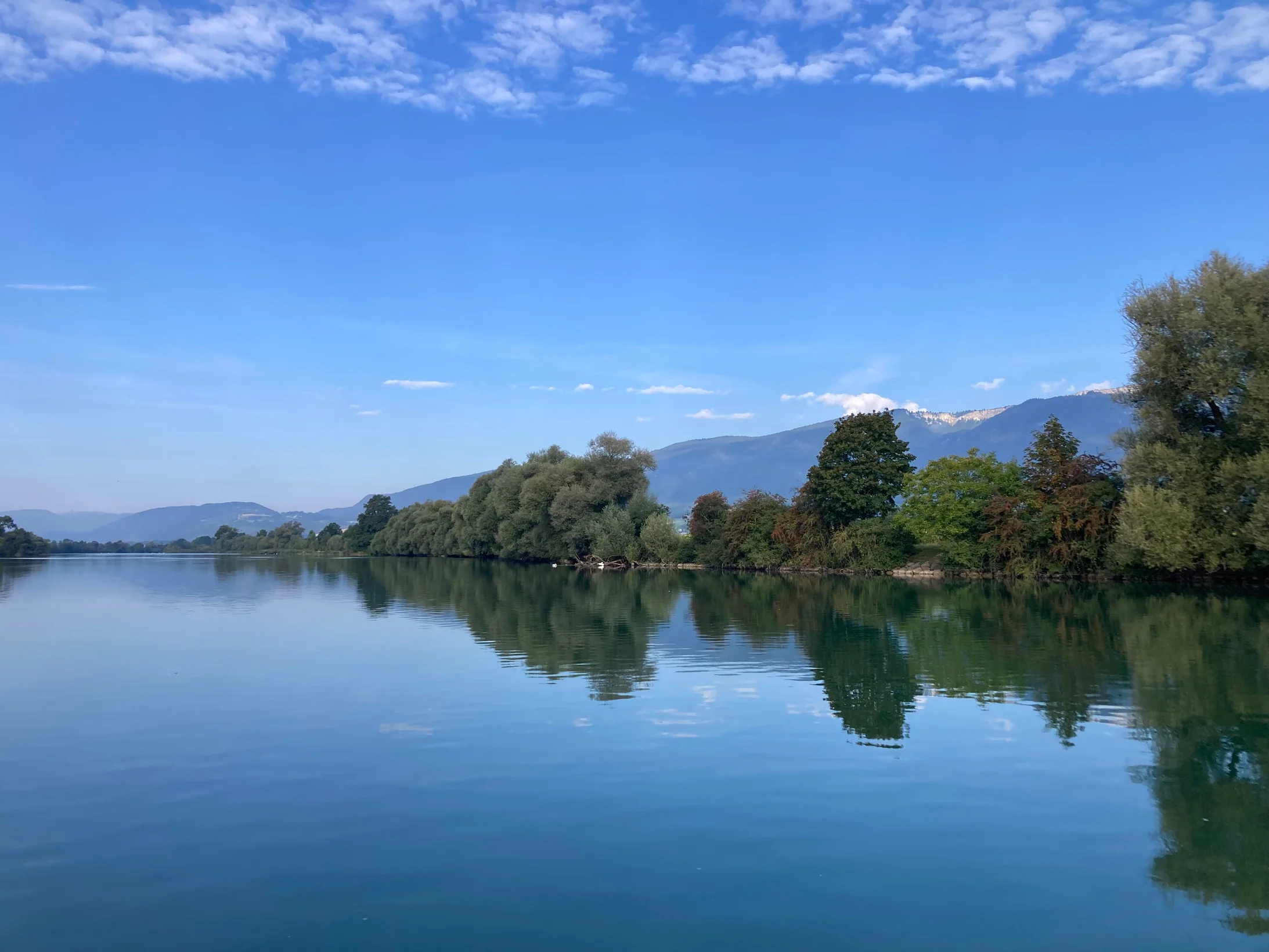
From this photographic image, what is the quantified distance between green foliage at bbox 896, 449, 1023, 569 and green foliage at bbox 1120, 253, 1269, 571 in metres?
14.4

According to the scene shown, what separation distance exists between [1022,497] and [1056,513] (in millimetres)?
3214

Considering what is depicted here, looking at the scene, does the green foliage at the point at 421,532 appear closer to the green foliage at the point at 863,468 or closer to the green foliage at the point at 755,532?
the green foliage at the point at 755,532

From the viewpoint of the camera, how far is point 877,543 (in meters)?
62.3

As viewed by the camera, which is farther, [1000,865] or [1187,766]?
[1187,766]

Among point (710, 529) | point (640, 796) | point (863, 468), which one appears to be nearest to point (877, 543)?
point (863, 468)

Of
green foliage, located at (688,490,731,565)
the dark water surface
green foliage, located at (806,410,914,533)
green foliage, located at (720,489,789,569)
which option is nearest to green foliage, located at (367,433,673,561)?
green foliage, located at (688,490,731,565)

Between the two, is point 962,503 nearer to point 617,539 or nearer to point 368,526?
point 617,539

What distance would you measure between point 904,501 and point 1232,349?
88.2 feet

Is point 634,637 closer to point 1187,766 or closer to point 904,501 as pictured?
point 1187,766

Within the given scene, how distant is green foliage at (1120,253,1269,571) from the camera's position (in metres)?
36.2

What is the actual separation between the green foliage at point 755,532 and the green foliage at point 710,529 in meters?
0.65

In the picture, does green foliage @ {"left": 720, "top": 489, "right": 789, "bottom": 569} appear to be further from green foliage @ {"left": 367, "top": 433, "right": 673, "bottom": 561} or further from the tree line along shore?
green foliage @ {"left": 367, "top": 433, "right": 673, "bottom": 561}

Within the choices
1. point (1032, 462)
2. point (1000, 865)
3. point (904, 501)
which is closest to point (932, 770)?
point (1000, 865)

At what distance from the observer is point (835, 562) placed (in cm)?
6550
